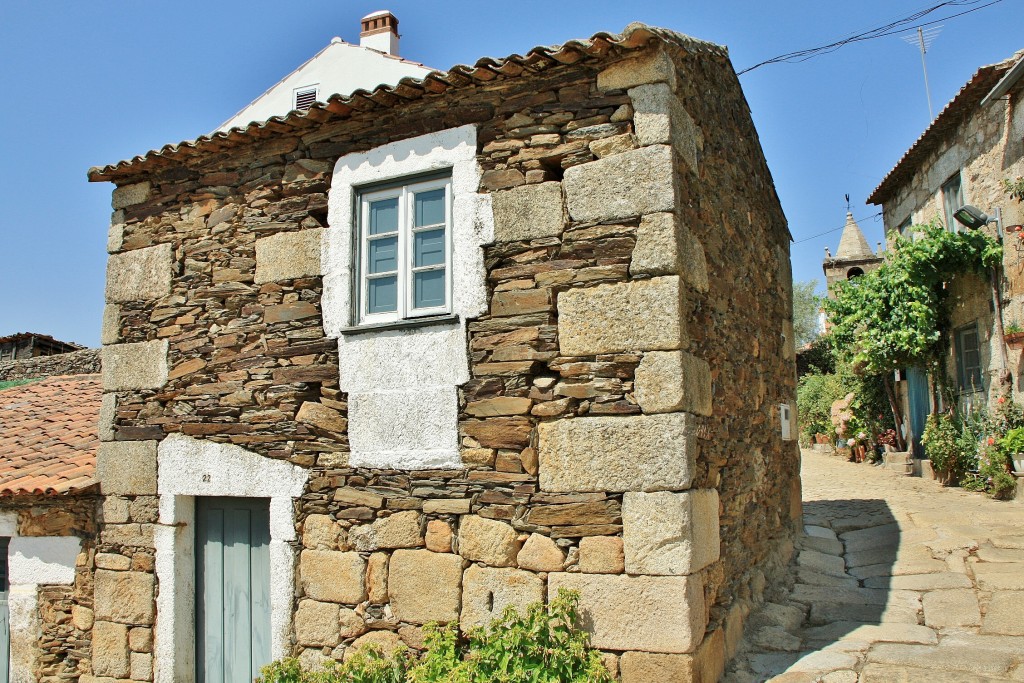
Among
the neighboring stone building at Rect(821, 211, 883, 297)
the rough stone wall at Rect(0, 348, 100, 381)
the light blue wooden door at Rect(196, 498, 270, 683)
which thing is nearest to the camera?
the light blue wooden door at Rect(196, 498, 270, 683)

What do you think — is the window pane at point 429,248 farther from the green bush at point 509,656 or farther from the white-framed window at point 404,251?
the green bush at point 509,656

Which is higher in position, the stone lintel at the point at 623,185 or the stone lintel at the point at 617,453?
the stone lintel at the point at 623,185

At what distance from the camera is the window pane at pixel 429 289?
496cm

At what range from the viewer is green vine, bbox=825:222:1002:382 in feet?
33.8

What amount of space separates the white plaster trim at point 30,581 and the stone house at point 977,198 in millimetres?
9979

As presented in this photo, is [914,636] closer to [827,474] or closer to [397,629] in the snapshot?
[397,629]

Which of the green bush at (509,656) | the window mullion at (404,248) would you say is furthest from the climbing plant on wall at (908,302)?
the green bush at (509,656)

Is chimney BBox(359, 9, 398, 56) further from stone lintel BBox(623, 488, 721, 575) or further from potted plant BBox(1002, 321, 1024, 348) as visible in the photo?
stone lintel BBox(623, 488, 721, 575)

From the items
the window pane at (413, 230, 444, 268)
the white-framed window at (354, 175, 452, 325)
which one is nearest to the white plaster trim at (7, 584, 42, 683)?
the white-framed window at (354, 175, 452, 325)

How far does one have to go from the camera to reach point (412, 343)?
4891 mm

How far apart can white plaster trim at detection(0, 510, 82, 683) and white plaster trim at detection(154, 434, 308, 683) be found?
3.14ft

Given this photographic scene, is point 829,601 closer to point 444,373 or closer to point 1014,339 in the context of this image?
point 444,373

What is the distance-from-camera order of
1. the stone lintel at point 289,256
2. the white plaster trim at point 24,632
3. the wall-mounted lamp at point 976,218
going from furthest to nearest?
the wall-mounted lamp at point 976,218
the white plaster trim at point 24,632
the stone lintel at point 289,256

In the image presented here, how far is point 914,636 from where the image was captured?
4906mm
